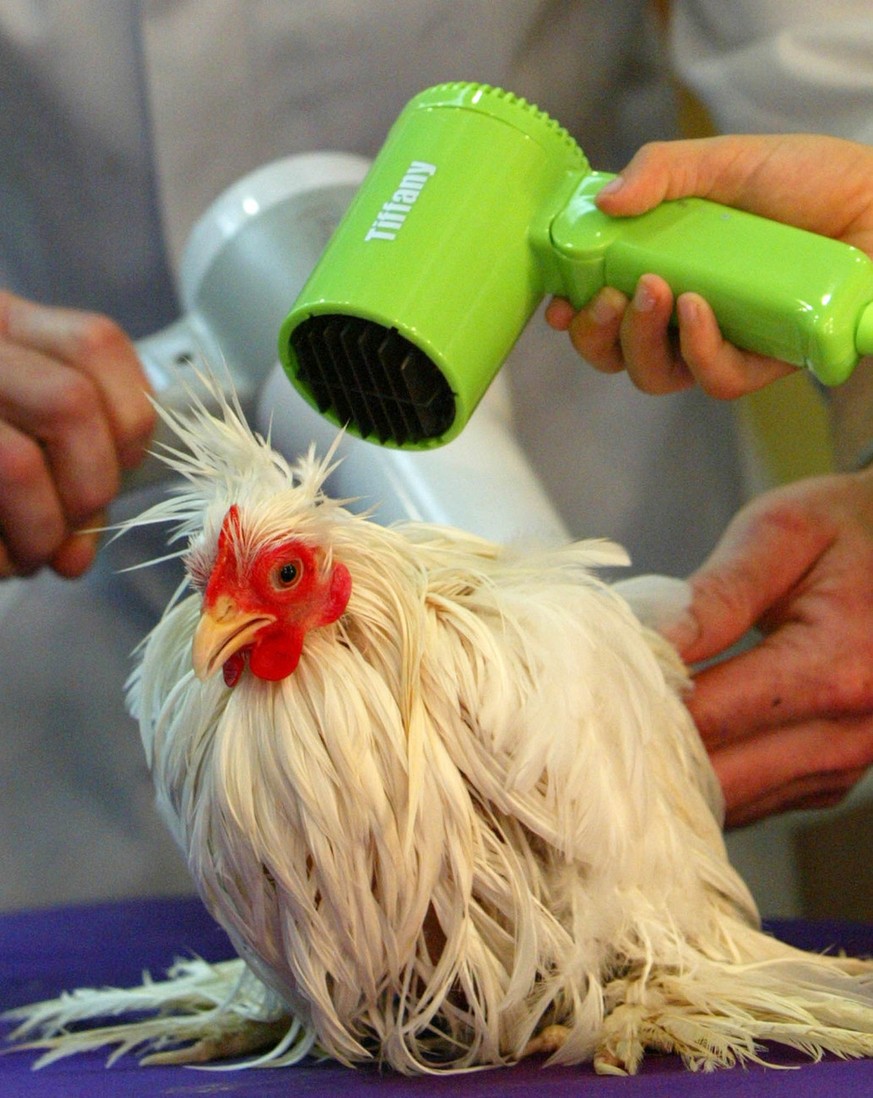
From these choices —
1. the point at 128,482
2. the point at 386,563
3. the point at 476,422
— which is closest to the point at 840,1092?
the point at 386,563

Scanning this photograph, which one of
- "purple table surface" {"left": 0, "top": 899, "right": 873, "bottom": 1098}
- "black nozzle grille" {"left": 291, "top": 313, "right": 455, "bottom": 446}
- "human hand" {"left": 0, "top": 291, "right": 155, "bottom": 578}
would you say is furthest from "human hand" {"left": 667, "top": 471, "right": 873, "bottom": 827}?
"human hand" {"left": 0, "top": 291, "right": 155, "bottom": 578}

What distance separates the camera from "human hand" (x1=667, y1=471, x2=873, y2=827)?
64 centimetres

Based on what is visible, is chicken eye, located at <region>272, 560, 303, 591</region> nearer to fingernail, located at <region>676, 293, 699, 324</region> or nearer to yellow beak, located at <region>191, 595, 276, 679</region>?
yellow beak, located at <region>191, 595, 276, 679</region>

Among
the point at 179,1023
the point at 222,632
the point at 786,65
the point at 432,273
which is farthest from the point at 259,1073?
the point at 786,65

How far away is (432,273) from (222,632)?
16 centimetres

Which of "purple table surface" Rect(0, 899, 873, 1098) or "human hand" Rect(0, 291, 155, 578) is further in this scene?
"human hand" Rect(0, 291, 155, 578)

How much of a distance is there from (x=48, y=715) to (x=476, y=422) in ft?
1.30

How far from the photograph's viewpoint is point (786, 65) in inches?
30.1

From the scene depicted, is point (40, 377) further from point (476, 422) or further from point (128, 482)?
point (476, 422)

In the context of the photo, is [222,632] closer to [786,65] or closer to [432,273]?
[432,273]

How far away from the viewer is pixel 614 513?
957mm

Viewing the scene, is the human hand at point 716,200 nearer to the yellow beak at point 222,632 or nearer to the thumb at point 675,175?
the thumb at point 675,175

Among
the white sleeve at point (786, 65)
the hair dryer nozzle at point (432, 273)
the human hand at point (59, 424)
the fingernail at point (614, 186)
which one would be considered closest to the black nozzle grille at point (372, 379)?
the hair dryer nozzle at point (432, 273)

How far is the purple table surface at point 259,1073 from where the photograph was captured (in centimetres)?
42
